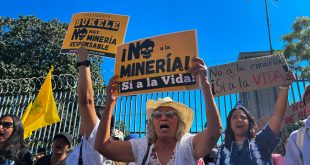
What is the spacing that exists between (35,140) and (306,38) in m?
13.0

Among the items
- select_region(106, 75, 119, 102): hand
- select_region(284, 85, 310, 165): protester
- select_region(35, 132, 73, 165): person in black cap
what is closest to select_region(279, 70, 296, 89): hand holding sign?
select_region(284, 85, 310, 165): protester

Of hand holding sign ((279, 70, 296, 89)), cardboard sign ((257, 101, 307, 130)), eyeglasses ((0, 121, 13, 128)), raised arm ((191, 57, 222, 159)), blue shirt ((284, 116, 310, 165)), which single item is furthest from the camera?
cardboard sign ((257, 101, 307, 130))

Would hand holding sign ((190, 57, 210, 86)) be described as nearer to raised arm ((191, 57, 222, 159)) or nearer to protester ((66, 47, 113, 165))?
raised arm ((191, 57, 222, 159))

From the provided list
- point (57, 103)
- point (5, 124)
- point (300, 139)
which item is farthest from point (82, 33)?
point (57, 103)

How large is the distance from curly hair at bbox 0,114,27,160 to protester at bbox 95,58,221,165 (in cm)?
121

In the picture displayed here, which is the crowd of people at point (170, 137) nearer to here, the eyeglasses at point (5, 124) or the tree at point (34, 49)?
the eyeglasses at point (5, 124)

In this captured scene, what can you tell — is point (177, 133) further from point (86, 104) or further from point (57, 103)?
point (57, 103)

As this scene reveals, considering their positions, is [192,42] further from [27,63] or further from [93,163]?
[27,63]

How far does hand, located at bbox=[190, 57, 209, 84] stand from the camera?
275 centimetres

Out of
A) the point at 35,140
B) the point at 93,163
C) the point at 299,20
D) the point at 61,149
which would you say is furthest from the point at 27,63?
the point at 93,163

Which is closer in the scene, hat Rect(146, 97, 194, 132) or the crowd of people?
the crowd of people

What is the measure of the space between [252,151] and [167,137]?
3.82 feet

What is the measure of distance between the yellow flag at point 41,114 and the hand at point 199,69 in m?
5.86

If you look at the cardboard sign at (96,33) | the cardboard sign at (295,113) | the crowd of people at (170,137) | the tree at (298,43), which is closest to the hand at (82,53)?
the crowd of people at (170,137)
